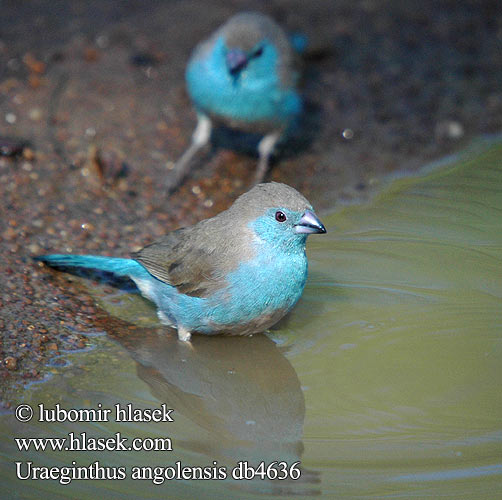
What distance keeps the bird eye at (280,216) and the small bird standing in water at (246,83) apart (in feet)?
5.96

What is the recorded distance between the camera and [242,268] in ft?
13.3

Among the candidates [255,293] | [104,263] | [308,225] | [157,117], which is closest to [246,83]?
[157,117]

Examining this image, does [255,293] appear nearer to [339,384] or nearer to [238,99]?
[339,384]

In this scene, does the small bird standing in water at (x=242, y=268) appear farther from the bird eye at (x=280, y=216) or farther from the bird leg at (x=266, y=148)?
the bird leg at (x=266, y=148)

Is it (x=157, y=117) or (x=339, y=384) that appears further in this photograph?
(x=157, y=117)

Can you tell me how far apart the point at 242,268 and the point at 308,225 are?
382mm

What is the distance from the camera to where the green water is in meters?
3.30

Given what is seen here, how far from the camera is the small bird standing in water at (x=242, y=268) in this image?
13.2ft

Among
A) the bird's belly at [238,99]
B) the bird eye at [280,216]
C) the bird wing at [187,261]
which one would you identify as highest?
the bird's belly at [238,99]

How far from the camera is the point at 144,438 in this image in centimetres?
346

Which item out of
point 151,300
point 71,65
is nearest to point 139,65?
point 71,65

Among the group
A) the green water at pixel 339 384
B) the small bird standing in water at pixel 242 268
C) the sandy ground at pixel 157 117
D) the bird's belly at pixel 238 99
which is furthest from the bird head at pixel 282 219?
the bird's belly at pixel 238 99

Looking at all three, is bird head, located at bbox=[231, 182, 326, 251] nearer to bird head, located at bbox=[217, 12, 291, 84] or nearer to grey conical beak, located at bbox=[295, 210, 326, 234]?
grey conical beak, located at bbox=[295, 210, 326, 234]

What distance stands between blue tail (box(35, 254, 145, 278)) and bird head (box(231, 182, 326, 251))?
29.6 inches
